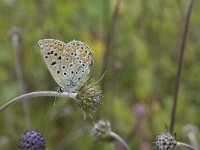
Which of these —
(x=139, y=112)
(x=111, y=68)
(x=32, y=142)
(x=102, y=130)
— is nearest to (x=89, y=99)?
(x=32, y=142)

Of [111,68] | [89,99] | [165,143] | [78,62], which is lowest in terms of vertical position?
[111,68]

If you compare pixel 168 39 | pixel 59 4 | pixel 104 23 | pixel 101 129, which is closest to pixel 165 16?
A: pixel 168 39

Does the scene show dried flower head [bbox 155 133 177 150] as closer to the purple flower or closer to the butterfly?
the butterfly

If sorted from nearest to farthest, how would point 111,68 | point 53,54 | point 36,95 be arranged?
point 36,95 → point 53,54 → point 111,68

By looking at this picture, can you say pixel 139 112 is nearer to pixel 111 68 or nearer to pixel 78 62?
pixel 111 68

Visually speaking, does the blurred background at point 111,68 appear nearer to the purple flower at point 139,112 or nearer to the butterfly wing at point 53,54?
the purple flower at point 139,112

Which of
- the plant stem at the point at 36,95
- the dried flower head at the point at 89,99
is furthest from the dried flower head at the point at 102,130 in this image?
the plant stem at the point at 36,95
